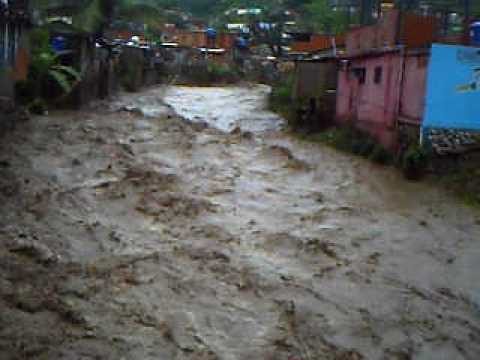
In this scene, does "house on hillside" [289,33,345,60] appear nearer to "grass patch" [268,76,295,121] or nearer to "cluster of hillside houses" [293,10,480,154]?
"grass patch" [268,76,295,121]

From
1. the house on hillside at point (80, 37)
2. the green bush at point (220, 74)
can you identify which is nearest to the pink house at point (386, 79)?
the house on hillside at point (80, 37)

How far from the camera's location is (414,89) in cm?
1226

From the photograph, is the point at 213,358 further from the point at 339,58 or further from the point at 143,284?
the point at 339,58

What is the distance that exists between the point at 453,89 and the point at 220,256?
248 inches

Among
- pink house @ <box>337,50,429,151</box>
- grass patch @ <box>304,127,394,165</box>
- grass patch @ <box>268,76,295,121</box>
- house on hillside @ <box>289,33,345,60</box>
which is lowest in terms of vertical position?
grass patch @ <box>304,127,394,165</box>

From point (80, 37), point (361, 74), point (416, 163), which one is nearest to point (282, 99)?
point (361, 74)

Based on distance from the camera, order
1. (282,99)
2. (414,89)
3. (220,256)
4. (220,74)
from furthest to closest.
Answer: (220,74) → (282,99) → (414,89) → (220,256)

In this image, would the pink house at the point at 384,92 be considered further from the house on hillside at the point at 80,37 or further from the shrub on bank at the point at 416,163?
the house on hillside at the point at 80,37

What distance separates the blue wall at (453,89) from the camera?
11.6 m

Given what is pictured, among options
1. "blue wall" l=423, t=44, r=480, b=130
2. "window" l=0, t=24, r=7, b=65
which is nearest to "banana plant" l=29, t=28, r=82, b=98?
"window" l=0, t=24, r=7, b=65

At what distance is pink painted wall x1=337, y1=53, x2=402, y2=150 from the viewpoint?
13.1 m

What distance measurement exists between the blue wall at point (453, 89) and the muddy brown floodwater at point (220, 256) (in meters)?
1.45

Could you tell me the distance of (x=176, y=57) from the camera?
97.0 ft

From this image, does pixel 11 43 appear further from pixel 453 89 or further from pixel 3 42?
pixel 453 89
